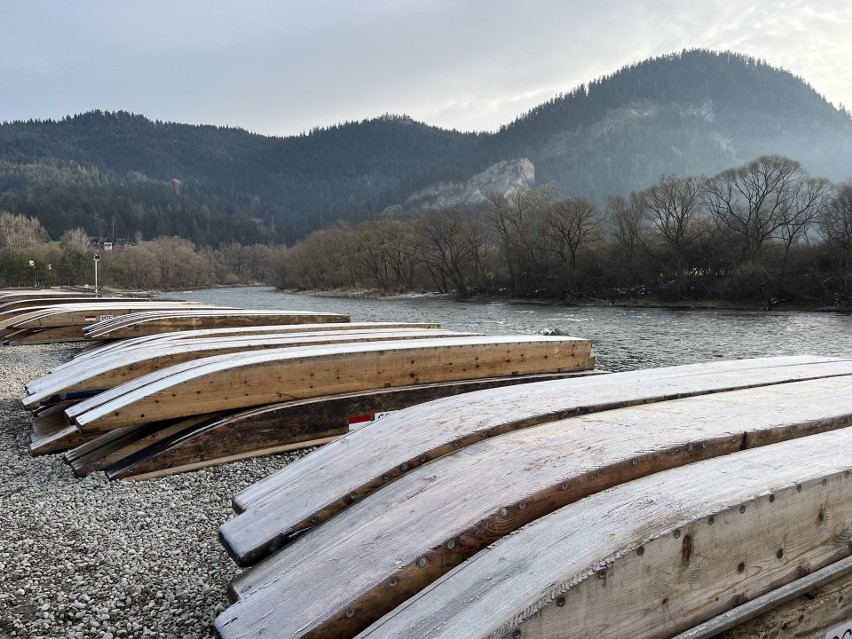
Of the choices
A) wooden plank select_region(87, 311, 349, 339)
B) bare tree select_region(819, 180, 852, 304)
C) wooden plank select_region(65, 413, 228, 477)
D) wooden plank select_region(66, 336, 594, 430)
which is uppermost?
bare tree select_region(819, 180, 852, 304)

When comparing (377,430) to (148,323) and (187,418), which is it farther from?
(148,323)

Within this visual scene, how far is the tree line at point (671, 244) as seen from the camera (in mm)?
37062

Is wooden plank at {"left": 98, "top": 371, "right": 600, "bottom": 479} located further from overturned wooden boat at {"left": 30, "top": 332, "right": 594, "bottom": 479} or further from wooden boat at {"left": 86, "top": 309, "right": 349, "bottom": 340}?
wooden boat at {"left": 86, "top": 309, "right": 349, "bottom": 340}

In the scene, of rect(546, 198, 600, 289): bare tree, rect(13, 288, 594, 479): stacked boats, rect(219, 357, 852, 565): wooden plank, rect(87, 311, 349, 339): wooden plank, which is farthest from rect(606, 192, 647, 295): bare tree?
rect(219, 357, 852, 565): wooden plank

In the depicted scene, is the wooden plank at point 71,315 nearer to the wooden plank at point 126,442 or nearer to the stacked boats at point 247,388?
the stacked boats at point 247,388

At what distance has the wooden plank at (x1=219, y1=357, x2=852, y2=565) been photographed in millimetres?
2143

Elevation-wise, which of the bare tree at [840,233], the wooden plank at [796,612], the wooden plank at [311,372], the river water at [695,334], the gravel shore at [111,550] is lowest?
the river water at [695,334]

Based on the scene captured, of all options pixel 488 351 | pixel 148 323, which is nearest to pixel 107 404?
pixel 488 351

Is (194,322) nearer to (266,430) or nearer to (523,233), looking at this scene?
(266,430)

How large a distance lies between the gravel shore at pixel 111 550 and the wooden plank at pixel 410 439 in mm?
861

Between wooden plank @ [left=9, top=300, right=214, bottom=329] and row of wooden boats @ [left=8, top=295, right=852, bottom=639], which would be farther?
wooden plank @ [left=9, top=300, right=214, bottom=329]

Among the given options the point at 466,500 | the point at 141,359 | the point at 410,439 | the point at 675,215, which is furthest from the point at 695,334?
the point at 675,215

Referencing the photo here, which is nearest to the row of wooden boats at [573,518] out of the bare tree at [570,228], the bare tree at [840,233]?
the bare tree at [840,233]

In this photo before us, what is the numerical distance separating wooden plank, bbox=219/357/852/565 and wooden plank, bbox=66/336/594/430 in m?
2.38
